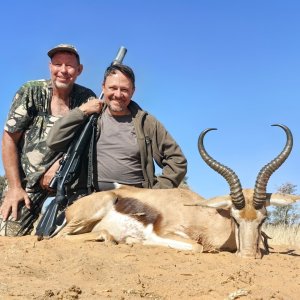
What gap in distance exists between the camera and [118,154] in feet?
23.2

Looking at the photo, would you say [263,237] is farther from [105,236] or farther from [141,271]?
[141,271]

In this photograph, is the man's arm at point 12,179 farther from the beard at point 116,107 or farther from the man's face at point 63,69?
the beard at point 116,107

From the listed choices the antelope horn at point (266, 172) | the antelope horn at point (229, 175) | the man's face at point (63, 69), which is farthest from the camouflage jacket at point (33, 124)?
the antelope horn at point (266, 172)

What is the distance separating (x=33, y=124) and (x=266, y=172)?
373cm

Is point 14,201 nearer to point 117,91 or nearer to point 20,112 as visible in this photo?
point 20,112

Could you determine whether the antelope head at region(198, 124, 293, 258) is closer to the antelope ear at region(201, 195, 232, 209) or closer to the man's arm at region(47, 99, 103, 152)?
the antelope ear at region(201, 195, 232, 209)

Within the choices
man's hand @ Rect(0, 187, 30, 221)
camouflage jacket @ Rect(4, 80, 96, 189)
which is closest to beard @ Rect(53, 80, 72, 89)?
camouflage jacket @ Rect(4, 80, 96, 189)

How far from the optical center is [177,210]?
258 inches

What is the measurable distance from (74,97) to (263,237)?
12.0 ft

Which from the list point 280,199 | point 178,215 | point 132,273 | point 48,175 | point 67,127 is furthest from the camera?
point 48,175


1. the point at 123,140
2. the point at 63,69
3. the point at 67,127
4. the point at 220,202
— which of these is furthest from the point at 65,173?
the point at 220,202

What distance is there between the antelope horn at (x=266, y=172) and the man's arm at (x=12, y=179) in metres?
3.56

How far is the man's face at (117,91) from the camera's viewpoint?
7.05m

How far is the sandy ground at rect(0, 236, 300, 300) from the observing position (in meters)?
3.74
